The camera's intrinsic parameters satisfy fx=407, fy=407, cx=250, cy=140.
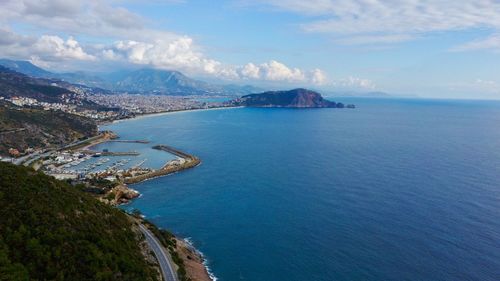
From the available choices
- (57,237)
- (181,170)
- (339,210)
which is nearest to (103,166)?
(181,170)

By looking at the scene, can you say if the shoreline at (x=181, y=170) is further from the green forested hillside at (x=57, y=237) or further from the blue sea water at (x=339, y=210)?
the green forested hillside at (x=57, y=237)

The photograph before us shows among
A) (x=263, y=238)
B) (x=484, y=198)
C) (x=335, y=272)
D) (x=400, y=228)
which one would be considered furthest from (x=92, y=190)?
(x=484, y=198)

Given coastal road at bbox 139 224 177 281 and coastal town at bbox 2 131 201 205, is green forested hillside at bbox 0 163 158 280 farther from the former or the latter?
coastal town at bbox 2 131 201 205

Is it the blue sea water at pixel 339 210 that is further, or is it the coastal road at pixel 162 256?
the blue sea water at pixel 339 210

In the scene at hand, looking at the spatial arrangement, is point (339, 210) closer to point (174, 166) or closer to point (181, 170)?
point (181, 170)

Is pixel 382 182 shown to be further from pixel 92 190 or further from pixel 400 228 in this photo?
pixel 92 190

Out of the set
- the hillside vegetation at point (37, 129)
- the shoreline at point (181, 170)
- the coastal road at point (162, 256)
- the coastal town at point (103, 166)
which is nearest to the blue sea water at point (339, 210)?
the shoreline at point (181, 170)
